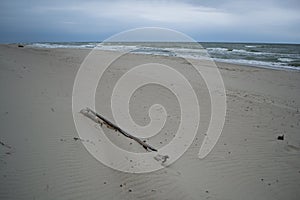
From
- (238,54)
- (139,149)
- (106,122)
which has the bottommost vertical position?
(139,149)

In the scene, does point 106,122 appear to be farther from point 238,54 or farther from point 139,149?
point 238,54

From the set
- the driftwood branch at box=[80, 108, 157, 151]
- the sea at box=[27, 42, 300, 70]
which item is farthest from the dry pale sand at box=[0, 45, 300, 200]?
the sea at box=[27, 42, 300, 70]

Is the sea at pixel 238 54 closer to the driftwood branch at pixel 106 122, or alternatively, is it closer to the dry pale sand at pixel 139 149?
the dry pale sand at pixel 139 149

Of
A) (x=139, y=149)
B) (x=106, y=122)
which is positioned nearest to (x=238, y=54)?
(x=106, y=122)

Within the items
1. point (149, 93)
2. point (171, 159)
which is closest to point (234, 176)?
point (171, 159)

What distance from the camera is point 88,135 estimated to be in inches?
191

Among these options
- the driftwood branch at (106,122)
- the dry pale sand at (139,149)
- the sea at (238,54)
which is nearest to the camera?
the dry pale sand at (139,149)

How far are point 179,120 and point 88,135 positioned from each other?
2.44 metres

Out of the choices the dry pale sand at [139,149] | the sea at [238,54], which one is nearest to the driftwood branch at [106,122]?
the dry pale sand at [139,149]

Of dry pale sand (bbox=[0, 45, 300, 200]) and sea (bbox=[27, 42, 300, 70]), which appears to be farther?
sea (bbox=[27, 42, 300, 70])

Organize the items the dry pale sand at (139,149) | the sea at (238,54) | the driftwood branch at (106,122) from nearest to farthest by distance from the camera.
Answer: the dry pale sand at (139,149) → the driftwood branch at (106,122) → the sea at (238,54)

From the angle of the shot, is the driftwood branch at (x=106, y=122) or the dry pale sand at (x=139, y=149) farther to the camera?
the driftwood branch at (x=106, y=122)

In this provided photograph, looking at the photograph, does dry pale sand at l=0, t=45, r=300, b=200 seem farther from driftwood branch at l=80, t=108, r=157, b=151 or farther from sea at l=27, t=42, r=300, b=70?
sea at l=27, t=42, r=300, b=70

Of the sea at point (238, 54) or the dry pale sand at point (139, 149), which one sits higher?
the sea at point (238, 54)
